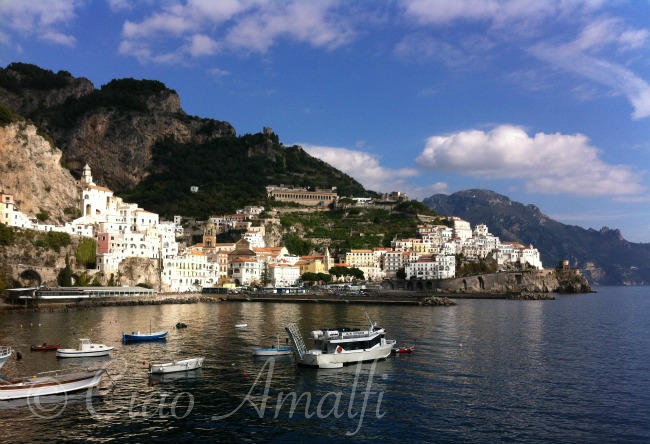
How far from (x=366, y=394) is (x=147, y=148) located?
151456 mm

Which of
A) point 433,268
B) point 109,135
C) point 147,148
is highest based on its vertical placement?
point 109,135

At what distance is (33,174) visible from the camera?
302ft

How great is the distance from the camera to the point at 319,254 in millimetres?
128750

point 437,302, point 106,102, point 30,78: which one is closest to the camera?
point 437,302

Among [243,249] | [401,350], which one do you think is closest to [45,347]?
[401,350]

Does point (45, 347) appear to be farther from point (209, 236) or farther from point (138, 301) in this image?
point (209, 236)

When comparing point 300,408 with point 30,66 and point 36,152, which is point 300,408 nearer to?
point 36,152

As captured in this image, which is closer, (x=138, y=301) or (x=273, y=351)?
(x=273, y=351)

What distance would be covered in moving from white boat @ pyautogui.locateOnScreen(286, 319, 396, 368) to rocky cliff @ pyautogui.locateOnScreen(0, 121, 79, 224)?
7240 cm

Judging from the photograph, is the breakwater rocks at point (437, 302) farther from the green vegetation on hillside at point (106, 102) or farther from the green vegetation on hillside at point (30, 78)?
the green vegetation on hillside at point (30, 78)

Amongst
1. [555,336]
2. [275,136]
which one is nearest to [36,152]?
[555,336]

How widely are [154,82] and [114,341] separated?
16071 cm

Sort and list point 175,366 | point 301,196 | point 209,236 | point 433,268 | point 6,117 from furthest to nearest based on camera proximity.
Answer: point 301,196 < point 209,236 < point 433,268 < point 6,117 < point 175,366

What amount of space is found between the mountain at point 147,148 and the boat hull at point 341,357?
369 feet
